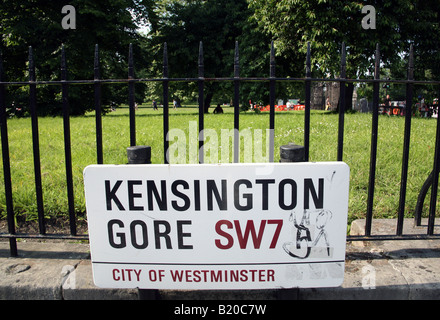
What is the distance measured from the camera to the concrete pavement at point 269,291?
6.43ft

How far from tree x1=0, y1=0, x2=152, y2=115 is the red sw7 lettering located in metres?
19.6

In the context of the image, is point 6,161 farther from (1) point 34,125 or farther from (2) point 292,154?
(2) point 292,154

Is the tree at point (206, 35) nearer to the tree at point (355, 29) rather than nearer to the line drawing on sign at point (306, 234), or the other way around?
the tree at point (355, 29)

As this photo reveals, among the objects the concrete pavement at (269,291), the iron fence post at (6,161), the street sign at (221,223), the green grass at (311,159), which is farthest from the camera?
the green grass at (311,159)

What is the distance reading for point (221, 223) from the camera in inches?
67.7

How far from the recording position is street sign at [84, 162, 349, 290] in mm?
1689

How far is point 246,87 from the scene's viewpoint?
21.9 metres

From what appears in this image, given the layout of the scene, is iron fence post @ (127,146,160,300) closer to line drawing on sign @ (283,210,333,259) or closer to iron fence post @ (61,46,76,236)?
iron fence post @ (61,46,76,236)

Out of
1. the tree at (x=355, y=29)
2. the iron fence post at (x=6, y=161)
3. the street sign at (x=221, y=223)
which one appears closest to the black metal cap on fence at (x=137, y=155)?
the street sign at (x=221, y=223)

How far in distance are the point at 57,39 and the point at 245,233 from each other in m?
22.5

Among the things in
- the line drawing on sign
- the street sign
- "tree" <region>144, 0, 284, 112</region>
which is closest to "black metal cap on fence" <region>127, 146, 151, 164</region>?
the street sign

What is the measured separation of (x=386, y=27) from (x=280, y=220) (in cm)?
1561
